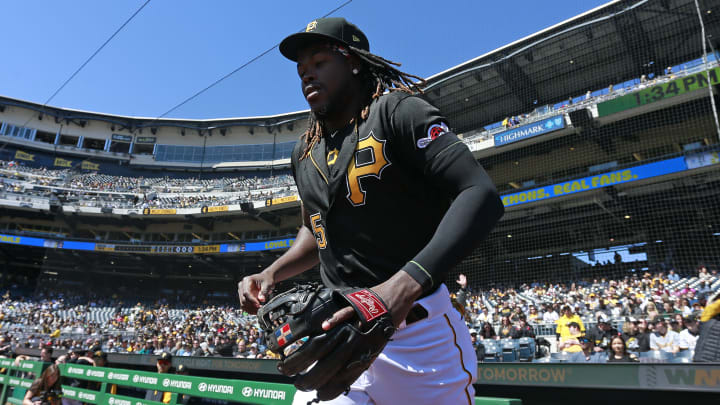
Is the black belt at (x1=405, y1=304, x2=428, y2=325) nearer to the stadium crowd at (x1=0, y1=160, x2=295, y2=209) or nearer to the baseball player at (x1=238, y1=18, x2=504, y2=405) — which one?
the baseball player at (x1=238, y1=18, x2=504, y2=405)

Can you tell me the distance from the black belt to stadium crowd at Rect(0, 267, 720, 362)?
404 mm

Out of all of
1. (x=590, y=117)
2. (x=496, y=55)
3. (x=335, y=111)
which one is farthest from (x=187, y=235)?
(x=335, y=111)

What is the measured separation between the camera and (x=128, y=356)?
47.8ft

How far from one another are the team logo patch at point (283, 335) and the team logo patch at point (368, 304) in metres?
0.15

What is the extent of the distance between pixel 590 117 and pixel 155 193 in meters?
31.7

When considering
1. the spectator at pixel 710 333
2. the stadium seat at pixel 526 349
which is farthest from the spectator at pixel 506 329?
the spectator at pixel 710 333

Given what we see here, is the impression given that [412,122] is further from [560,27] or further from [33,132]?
[33,132]

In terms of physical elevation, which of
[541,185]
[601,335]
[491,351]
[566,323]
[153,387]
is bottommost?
[153,387]

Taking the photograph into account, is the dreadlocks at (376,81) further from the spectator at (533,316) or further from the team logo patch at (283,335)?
the spectator at (533,316)

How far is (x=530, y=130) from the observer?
61.1 ft

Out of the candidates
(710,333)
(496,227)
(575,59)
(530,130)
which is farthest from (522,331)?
(575,59)

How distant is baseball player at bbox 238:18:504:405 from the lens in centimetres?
103

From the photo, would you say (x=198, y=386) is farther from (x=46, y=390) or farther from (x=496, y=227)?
(x=496, y=227)

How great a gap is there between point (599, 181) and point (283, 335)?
1806 centimetres
